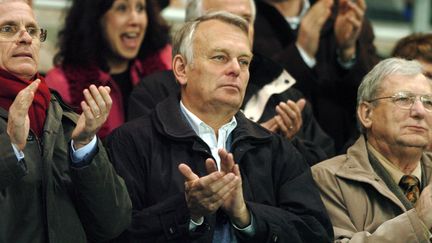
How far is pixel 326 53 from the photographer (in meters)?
6.84

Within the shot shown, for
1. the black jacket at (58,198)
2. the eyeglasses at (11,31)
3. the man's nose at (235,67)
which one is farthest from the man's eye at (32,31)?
the man's nose at (235,67)

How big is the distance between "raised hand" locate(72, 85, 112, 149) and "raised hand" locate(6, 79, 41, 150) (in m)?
0.22

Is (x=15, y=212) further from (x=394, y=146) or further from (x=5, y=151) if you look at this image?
(x=394, y=146)

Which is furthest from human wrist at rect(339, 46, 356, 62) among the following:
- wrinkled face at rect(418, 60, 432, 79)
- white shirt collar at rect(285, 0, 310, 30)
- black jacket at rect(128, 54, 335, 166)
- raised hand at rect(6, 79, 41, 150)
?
raised hand at rect(6, 79, 41, 150)

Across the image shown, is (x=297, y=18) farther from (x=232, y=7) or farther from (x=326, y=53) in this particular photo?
(x=232, y=7)

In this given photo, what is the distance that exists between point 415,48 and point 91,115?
2743 millimetres

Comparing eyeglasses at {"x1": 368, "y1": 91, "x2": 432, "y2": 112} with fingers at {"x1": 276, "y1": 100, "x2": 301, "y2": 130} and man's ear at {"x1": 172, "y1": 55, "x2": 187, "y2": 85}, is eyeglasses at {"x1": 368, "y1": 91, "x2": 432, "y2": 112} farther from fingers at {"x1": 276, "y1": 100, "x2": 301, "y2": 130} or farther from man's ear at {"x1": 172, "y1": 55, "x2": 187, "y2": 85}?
man's ear at {"x1": 172, "y1": 55, "x2": 187, "y2": 85}

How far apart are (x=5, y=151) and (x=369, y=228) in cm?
185

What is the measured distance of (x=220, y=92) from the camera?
16.7 feet

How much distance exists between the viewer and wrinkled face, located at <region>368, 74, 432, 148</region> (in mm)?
5496

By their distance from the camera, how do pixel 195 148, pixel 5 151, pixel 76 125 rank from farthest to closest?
pixel 195 148, pixel 76 125, pixel 5 151

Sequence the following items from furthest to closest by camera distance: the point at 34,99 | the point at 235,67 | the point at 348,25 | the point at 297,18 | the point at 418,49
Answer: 1. the point at 297,18
2. the point at 348,25
3. the point at 418,49
4. the point at 235,67
5. the point at 34,99

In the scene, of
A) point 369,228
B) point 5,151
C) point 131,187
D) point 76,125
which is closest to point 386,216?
point 369,228

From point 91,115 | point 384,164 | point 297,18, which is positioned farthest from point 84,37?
point 91,115
